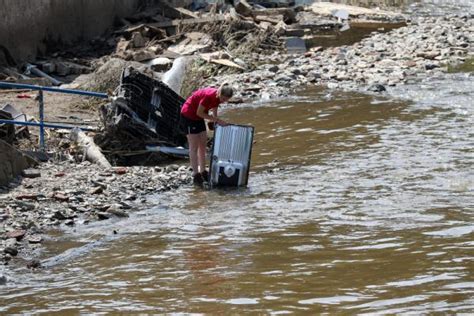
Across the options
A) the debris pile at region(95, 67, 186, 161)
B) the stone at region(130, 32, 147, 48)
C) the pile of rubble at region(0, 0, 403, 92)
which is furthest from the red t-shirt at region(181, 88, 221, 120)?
the stone at region(130, 32, 147, 48)

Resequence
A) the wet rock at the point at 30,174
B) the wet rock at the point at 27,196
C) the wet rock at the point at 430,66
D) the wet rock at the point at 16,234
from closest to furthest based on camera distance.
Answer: the wet rock at the point at 16,234 → the wet rock at the point at 27,196 → the wet rock at the point at 30,174 → the wet rock at the point at 430,66

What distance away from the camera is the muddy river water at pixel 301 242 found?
806 centimetres

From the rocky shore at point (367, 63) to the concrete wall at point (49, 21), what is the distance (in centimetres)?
441

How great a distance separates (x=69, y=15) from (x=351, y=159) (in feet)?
39.8

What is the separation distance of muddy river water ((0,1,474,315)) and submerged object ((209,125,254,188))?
241 millimetres

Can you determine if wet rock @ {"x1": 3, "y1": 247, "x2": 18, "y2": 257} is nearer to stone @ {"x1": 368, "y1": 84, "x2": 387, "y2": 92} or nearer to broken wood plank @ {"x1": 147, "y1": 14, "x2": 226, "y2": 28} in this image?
stone @ {"x1": 368, "y1": 84, "x2": 387, "y2": 92}

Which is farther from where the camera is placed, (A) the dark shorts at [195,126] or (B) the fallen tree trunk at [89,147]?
(B) the fallen tree trunk at [89,147]

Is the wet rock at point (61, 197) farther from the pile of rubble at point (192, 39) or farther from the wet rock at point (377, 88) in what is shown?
the wet rock at point (377, 88)

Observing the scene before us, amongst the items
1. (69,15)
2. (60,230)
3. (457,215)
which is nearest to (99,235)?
(60,230)

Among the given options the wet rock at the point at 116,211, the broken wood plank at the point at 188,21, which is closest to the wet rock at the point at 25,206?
the wet rock at the point at 116,211

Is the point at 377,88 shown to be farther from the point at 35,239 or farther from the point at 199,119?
the point at 35,239

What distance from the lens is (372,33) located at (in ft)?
92.0

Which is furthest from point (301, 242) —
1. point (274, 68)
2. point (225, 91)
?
point (274, 68)

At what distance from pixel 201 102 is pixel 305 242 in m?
3.36
